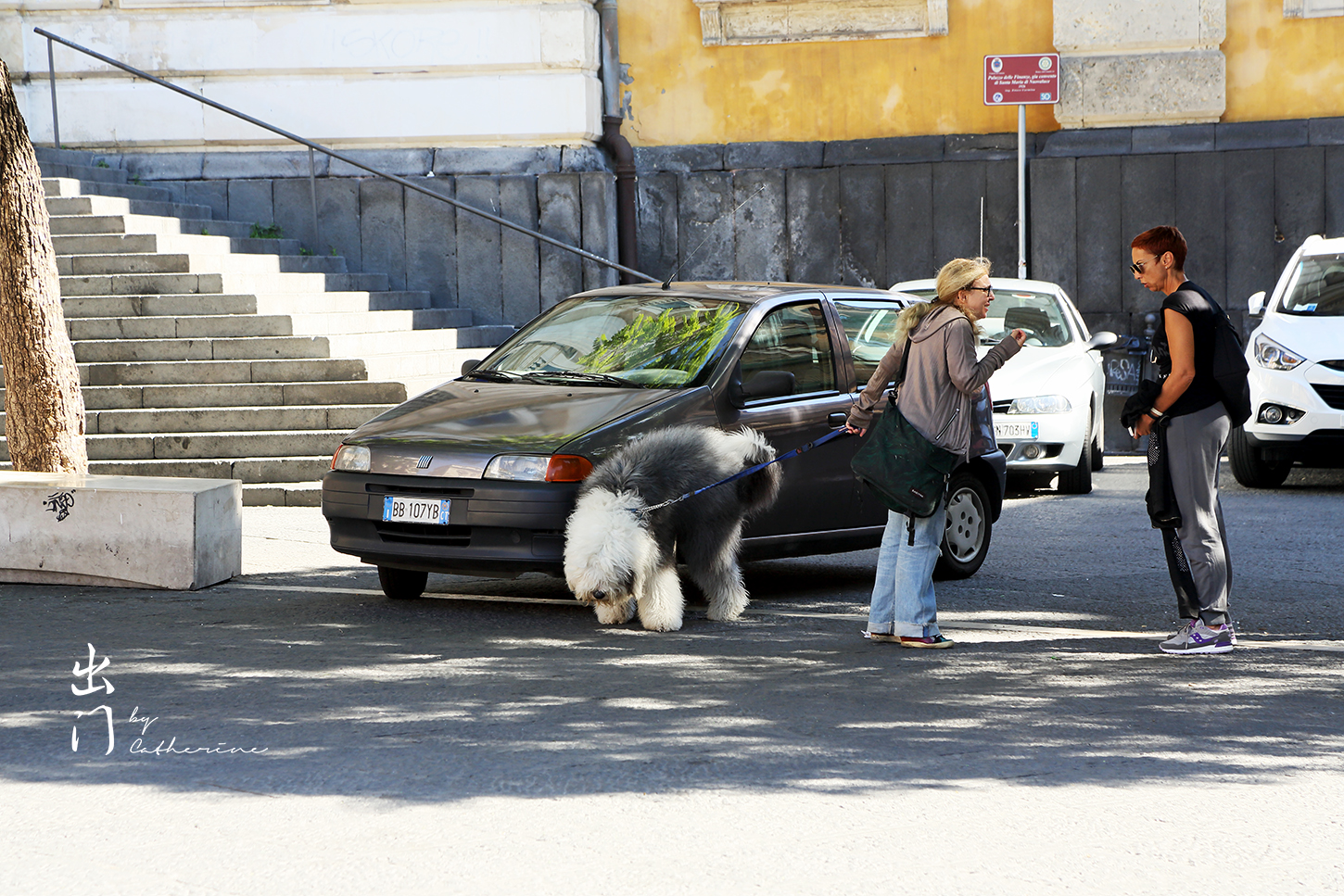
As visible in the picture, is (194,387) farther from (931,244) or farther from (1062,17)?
(1062,17)

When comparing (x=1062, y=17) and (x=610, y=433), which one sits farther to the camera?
(x=1062, y=17)

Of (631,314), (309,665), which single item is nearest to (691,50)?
(631,314)

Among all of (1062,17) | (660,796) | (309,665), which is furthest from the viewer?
(1062,17)

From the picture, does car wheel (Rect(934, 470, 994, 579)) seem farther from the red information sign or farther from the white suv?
the red information sign

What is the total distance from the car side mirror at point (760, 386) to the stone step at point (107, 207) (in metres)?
9.17

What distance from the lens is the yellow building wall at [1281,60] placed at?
17.2 metres

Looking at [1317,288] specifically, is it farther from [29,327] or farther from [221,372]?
[29,327]

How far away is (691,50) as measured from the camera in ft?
59.3

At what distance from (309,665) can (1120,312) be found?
12.5m

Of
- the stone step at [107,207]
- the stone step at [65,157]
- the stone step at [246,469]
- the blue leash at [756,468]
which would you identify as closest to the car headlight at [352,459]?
the blue leash at [756,468]

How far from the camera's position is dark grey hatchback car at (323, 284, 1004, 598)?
7.71m

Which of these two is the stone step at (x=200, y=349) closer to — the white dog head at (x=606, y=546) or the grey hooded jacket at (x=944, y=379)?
the white dog head at (x=606, y=546)

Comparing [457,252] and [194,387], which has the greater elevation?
[457,252]

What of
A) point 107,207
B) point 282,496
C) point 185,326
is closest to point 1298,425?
point 282,496
